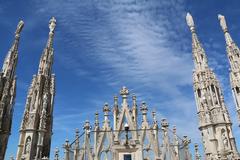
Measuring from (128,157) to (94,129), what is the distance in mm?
3671

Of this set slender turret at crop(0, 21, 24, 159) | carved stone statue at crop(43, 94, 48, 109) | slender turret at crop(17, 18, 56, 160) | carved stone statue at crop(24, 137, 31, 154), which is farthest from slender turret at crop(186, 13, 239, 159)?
slender turret at crop(0, 21, 24, 159)

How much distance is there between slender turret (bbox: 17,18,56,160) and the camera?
2203 cm

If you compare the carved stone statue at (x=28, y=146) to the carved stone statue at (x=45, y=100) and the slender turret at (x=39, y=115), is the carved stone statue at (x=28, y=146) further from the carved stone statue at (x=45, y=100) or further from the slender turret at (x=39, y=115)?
the carved stone statue at (x=45, y=100)

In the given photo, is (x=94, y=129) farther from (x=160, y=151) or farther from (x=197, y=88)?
(x=197, y=88)

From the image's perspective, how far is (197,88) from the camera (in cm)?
2631

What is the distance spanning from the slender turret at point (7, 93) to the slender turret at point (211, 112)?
1712 cm

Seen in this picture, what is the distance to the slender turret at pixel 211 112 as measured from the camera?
22156 millimetres

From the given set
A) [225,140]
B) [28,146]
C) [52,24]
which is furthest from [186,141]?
[52,24]

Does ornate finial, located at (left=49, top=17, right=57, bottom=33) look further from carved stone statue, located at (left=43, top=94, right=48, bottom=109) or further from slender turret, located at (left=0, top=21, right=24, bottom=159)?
carved stone statue, located at (left=43, top=94, right=48, bottom=109)

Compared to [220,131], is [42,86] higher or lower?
higher

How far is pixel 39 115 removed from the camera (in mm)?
23938

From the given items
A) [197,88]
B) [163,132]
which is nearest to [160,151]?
[163,132]

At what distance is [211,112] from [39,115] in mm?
14624

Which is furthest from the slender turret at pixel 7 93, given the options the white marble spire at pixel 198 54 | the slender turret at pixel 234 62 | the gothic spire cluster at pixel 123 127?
the slender turret at pixel 234 62
